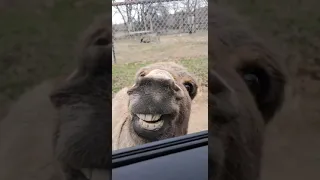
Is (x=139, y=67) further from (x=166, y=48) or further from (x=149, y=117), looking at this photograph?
(x=149, y=117)

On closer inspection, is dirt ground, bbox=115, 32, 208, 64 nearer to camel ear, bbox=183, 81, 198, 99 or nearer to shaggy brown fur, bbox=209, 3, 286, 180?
camel ear, bbox=183, 81, 198, 99

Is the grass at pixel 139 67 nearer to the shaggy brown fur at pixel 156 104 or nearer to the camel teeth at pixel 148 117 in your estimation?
the shaggy brown fur at pixel 156 104

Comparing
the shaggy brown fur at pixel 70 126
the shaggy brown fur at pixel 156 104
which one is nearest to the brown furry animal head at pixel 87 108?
the shaggy brown fur at pixel 70 126

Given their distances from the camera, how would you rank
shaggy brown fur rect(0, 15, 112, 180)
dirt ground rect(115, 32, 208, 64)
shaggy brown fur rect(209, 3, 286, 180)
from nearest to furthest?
1. shaggy brown fur rect(0, 15, 112, 180)
2. shaggy brown fur rect(209, 3, 286, 180)
3. dirt ground rect(115, 32, 208, 64)

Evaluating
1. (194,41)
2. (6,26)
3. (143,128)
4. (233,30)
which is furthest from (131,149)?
(6,26)

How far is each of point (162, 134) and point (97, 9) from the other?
1435 millimetres

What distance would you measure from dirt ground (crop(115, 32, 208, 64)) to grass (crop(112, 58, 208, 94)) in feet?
0.10

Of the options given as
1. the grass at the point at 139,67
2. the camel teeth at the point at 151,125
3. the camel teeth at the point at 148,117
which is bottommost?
the camel teeth at the point at 151,125

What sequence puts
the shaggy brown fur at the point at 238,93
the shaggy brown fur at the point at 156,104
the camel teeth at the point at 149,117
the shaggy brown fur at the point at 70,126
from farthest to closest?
1. the camel teeth at the point at 149,117
2. the shaggy brown fur at the point at 156,104
3. the shaggy brown fur at the point at 238,93
4. the shaggy brown fur at the point at 70,126

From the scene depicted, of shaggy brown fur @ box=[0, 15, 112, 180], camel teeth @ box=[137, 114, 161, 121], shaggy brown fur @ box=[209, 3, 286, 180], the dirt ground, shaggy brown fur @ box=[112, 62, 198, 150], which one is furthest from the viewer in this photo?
camel teeth @ box=[137, 114, 161, 121]

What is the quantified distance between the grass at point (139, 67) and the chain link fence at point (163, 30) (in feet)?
0.10


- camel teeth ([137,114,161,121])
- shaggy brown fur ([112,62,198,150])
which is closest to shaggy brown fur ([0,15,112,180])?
shaggy brown fur ([112,62,198,150])

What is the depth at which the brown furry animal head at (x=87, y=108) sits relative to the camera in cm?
100

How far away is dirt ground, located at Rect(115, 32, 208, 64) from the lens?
77.5 inches
